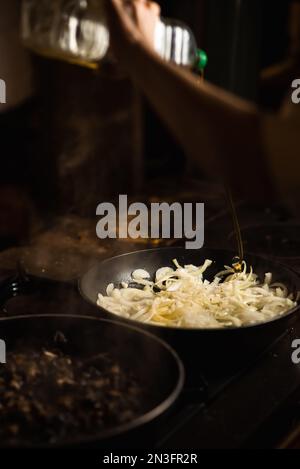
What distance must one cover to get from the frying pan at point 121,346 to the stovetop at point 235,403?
0.37 feet

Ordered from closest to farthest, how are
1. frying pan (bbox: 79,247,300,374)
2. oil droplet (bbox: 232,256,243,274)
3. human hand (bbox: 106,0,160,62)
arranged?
1. human hand (bbox: 106,0,160,62)
2. frying pan (bbox: 79,247,300,374)
3. oil droplet (bbox: 232,256,243,274)

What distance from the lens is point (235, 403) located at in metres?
2.33

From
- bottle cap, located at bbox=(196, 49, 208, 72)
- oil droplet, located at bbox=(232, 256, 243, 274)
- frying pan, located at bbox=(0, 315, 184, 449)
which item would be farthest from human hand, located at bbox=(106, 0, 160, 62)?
oil droplet, located at bbox=(232, 256, 243, 274)

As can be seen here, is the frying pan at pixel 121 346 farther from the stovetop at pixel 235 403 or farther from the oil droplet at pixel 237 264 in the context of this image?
the oil droplet at pixel 237 264

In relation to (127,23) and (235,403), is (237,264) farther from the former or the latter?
(127,23)

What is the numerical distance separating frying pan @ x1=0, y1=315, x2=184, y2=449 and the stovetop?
112 millimetres

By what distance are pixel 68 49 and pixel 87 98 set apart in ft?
9.12

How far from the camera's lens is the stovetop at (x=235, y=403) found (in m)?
2.14

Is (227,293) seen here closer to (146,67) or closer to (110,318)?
(110,318)

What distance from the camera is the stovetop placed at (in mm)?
2137

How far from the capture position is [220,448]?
82.1 inches

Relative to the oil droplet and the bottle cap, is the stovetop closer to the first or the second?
the oil droplet

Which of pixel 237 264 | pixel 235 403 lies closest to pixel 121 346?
pixel 235 403

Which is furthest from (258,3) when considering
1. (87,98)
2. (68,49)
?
(68,49)
